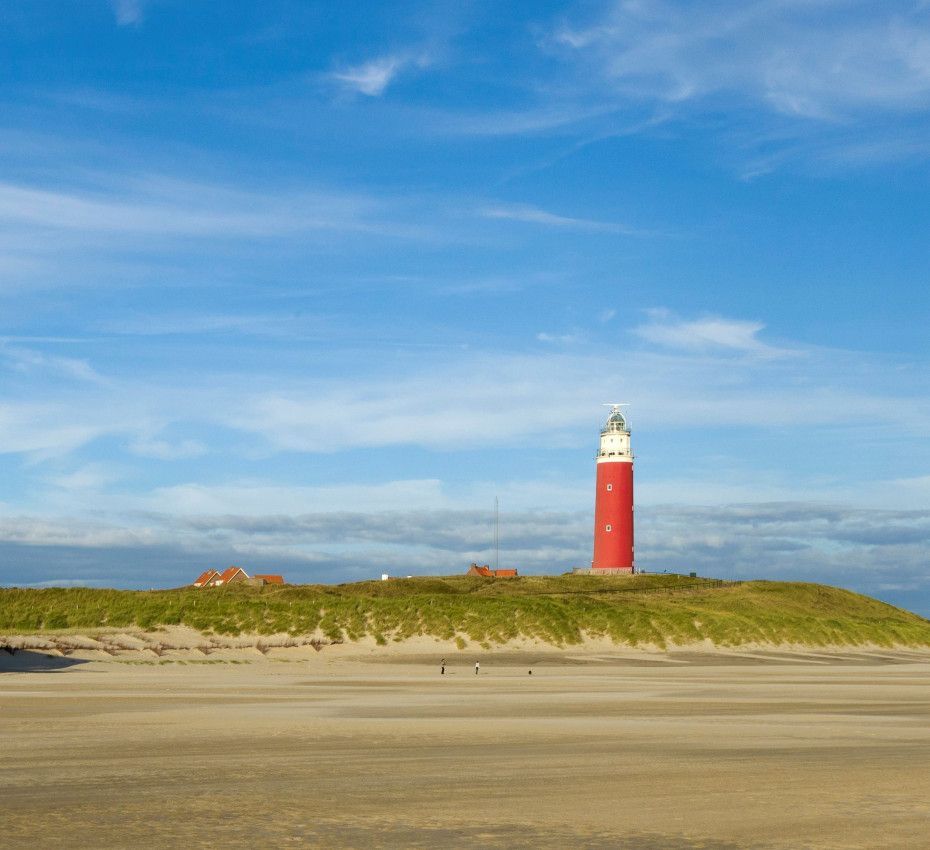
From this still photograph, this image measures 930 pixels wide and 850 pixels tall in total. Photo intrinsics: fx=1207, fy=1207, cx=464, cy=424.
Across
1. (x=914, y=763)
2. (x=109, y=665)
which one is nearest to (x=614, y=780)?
(x=914, y=763)

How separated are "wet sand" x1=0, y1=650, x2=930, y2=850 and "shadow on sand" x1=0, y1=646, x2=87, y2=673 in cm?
944

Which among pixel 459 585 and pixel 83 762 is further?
pixel 459 585

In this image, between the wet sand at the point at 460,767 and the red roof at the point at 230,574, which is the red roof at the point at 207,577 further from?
the wet sand at the point at 460,767

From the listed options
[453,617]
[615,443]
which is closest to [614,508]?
[615,443]

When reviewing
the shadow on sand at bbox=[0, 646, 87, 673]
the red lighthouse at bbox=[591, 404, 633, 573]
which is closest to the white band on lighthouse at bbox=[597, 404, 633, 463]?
the red lighthouse at bbox=[591, 404, 633, 573]

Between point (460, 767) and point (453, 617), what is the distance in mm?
44893

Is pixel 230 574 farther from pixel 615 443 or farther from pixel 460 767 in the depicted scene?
pixel 460 767

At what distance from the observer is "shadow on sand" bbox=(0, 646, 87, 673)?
151 ft

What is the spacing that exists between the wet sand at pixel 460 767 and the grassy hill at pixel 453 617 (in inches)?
882

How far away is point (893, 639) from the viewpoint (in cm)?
7712

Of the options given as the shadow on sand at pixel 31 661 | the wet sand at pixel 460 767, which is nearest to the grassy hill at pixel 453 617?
the shadow on sand at pixel 31 661

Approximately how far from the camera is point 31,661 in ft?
156

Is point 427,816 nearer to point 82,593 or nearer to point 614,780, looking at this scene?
point 614,780

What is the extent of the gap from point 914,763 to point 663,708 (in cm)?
1156
